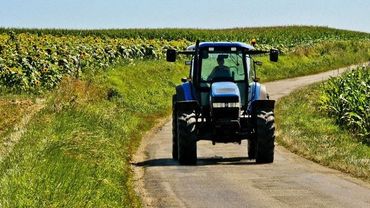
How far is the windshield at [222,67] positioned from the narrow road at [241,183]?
191cm

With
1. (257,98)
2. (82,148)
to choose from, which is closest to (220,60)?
(257,98)

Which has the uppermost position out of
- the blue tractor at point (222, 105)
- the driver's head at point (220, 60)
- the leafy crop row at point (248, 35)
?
the driver's head at point (220, 60)

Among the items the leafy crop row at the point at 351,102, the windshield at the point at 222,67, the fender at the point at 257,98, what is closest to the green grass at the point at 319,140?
the leafy crop row at the point at 351,102

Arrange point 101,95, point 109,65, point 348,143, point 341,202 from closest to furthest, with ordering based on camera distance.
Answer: point 341,202, point 348,143, point 101,95, point 109,65

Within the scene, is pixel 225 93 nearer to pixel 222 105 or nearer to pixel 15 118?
pixel 222 105

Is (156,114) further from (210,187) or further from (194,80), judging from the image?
(210,187)

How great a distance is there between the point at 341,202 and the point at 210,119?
6.06 meters

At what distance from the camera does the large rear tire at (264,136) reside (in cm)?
1644

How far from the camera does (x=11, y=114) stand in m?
21.5

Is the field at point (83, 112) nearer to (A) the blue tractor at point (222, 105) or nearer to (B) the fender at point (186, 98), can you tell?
(A) the blue tractor at point (222, 105)

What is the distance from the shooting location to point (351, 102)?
2355cm

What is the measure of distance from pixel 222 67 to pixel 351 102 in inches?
302

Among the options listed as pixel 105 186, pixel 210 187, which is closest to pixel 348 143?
pixel 210 187

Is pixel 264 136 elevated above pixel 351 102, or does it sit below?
above
